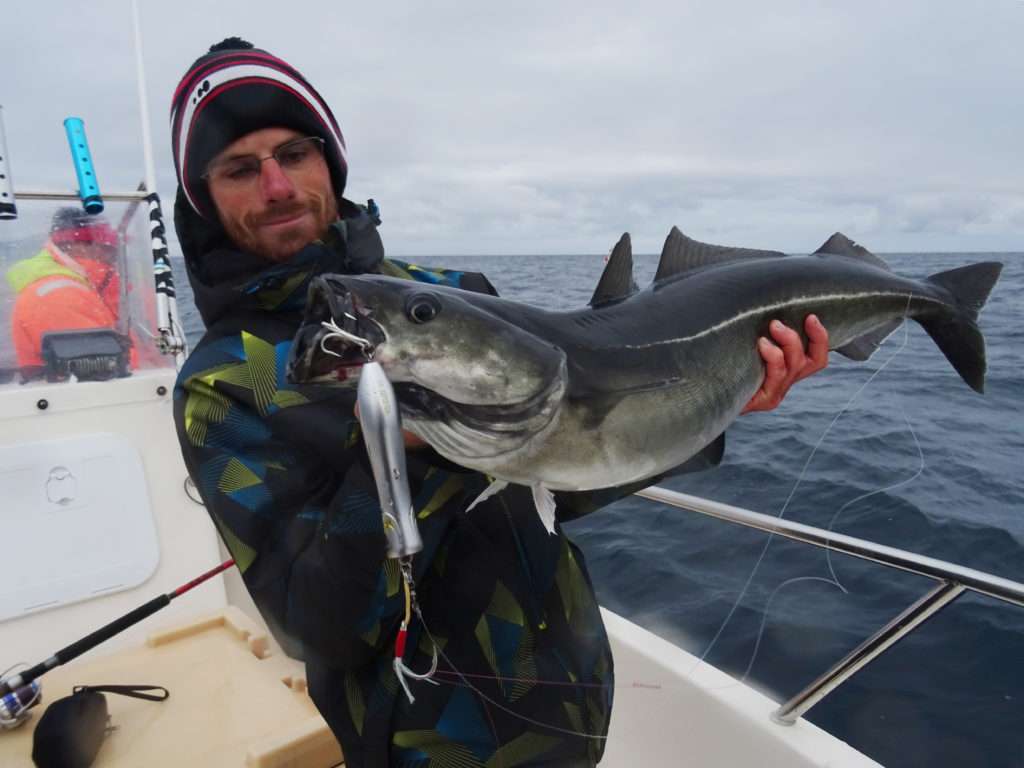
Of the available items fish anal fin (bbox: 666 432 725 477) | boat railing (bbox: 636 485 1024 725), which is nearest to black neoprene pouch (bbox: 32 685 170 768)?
fish anal fin (bbox: 666 432 725 477)

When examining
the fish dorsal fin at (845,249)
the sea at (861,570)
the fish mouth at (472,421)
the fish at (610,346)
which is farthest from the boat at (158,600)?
the fish mouth at (472,421)

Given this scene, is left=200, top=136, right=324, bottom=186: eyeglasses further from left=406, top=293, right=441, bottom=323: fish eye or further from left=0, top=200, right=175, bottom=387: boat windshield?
left=0, top=200, right=175, bottom=387: boat windshield

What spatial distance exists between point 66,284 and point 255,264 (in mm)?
3912

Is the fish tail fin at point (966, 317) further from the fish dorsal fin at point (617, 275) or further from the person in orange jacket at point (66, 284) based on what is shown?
the person in orange jacket at point (66, 284)

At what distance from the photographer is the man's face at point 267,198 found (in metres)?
2.49

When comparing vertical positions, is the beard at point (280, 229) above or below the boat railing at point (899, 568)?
above

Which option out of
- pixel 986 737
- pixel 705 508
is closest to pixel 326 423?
pixel 705 508

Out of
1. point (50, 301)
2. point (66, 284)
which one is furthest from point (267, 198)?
point (66, 284)

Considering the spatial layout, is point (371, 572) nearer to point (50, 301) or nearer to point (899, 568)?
point (899, 568)

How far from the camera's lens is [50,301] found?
520 centimetres

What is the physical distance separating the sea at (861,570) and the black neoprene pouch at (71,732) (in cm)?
270

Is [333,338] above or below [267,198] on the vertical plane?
below

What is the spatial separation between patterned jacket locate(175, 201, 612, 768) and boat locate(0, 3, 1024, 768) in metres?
1.40

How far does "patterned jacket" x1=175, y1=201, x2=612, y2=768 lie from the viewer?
69.8 inches
